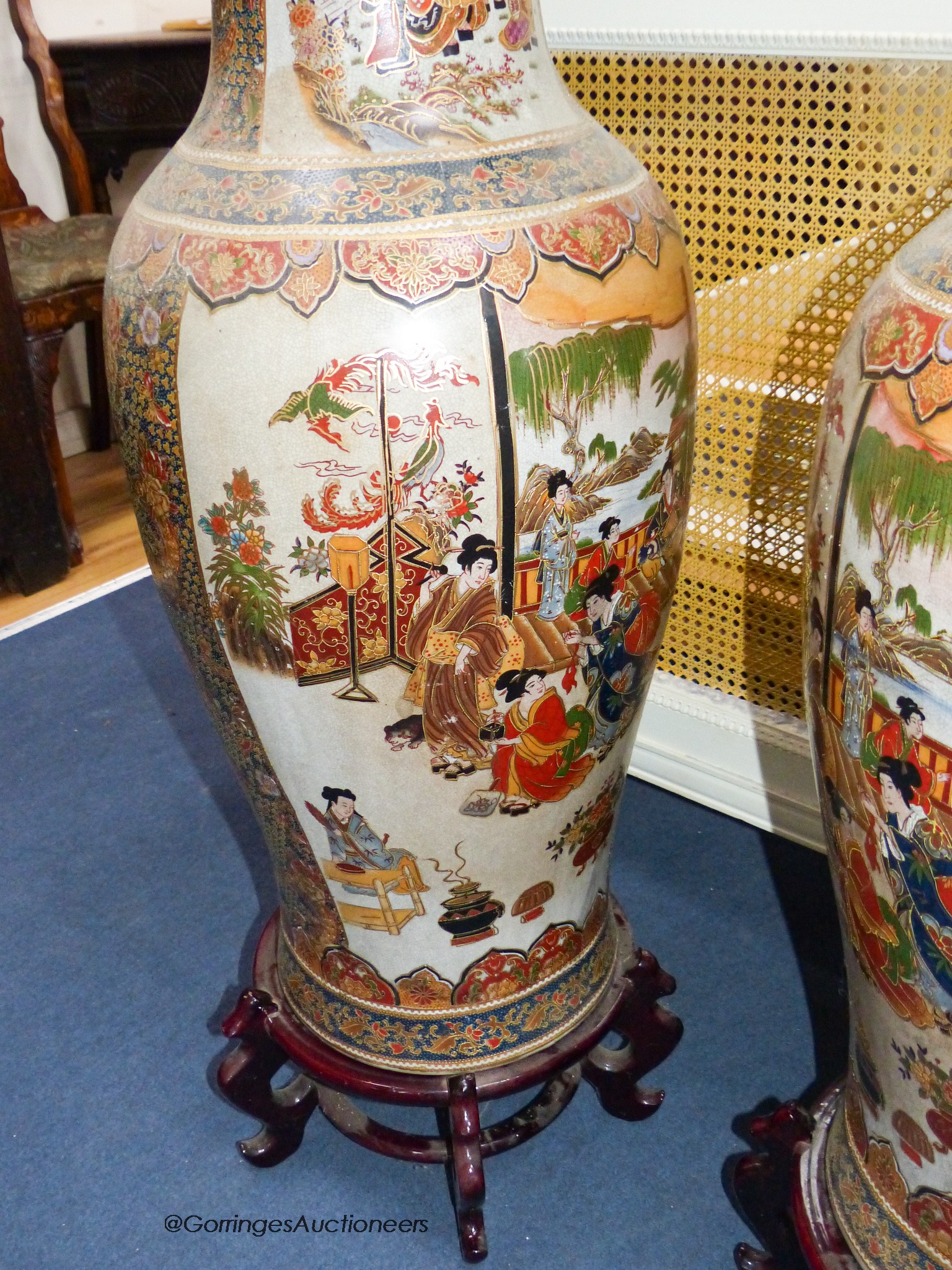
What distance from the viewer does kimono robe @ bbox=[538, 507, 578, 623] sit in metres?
0.97

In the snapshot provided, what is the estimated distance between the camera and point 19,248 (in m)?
2.69

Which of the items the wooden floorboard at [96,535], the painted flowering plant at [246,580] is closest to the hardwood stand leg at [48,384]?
the wooden floorboard at [96,535]

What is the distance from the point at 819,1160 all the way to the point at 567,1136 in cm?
32

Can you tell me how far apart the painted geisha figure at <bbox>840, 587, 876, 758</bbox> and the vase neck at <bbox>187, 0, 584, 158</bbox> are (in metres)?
0.46

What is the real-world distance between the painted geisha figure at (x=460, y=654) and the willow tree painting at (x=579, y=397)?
0.06 m

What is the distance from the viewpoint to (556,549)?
984 millimetres

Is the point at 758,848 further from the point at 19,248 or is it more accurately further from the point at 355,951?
the point at 19,248

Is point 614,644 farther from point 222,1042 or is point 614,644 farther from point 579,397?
point 222,1042

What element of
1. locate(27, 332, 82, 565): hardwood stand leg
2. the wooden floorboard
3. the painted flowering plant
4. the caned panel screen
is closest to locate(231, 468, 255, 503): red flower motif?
the painted flowering plant

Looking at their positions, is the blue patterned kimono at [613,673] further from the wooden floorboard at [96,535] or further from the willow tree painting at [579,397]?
the wooden floorboard at [96,535]

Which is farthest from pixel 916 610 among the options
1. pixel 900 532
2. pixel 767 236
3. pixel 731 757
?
pixel 731 757

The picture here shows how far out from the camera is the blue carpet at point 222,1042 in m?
1.30

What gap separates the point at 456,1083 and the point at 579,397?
28.0 inches

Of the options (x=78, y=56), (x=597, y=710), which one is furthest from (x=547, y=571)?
(x=78, y=56)
